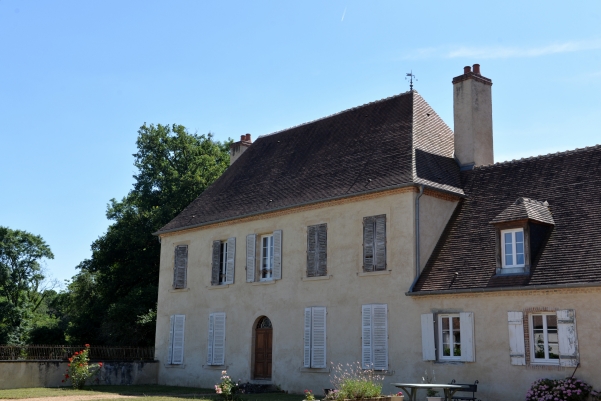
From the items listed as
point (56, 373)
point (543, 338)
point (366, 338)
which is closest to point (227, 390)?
point (366, 338)

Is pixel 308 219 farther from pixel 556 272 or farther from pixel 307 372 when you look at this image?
pixel 556 272

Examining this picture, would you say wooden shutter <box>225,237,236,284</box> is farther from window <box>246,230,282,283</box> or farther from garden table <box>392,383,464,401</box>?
garden table <box>392,383,464,401</box>

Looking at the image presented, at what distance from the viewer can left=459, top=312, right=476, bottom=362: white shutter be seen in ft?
56.5

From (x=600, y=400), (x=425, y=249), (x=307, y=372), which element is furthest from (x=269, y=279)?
(x=600, y=400)

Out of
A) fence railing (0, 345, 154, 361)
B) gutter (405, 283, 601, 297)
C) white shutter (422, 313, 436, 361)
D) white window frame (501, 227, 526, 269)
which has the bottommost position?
fence railing (0, 345, 154, 361)

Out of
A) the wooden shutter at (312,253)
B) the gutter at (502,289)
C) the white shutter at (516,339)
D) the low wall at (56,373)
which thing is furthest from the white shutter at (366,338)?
the low wall at (56,373)

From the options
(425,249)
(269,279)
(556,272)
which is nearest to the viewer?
(556,272)

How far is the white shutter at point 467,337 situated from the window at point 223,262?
9.34m

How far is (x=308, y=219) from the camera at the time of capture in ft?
72.0

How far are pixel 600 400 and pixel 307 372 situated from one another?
8647mm

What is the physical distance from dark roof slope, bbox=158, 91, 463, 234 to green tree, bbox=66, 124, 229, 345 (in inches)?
303

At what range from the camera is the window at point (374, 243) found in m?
19.7

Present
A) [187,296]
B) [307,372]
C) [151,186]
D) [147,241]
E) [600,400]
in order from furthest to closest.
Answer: [151,186], [147,241], [187,296], [307,372], [600,400]

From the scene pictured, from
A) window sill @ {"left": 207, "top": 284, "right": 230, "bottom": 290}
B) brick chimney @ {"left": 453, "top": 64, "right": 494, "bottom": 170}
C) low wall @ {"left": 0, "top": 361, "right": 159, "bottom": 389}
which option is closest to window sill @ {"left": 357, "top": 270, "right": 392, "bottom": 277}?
brick chimney @ {"left": 453, "top": 64, "right": 494, "bottom": 170}
